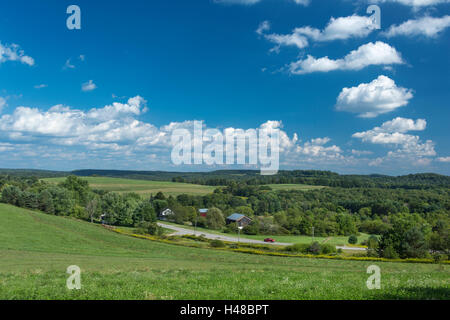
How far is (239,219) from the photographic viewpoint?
11750 cm

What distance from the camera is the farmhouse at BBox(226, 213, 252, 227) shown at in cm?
11694

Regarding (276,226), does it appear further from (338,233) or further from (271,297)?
(271,297)

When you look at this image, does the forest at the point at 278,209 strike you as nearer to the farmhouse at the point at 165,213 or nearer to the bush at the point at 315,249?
the farmhouse at the point at 165,213

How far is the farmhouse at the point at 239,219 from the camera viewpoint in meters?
117

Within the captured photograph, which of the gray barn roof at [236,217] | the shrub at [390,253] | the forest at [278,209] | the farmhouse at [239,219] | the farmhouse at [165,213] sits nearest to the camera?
the shrub at [390,253]

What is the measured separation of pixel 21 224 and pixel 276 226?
7598 centimetres

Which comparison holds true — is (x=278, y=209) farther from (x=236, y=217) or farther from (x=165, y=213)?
(x=165, y=213)

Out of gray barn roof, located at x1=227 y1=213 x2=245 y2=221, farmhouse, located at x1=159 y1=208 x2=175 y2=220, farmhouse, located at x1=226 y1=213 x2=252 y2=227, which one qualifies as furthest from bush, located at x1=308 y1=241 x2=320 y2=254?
farmhouse, located at x1=159 y1=208 x2=175 y2=220

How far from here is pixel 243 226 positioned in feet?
375

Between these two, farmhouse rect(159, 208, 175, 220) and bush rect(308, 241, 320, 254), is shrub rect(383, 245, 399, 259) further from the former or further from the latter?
farmhouse rect(159, 208, 175, 220)

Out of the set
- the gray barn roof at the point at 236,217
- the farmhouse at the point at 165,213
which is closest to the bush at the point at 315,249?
the gray barn roof at the point at 236,217

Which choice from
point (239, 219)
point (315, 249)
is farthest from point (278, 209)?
point (315, 249)
